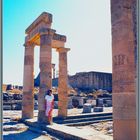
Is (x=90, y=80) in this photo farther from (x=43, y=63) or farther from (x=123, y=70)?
(x=123, y=70)

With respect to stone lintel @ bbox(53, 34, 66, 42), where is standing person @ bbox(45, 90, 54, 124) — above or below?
below

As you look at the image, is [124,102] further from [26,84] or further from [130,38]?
[26,84]

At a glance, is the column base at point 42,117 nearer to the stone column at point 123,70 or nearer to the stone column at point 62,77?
the stone column at point 62,77

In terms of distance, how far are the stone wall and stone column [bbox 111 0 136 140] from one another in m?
33.1

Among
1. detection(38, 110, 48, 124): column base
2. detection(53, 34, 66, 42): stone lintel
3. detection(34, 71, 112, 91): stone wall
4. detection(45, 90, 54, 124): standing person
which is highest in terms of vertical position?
detection(53, 34, 66, 42): stone lintel

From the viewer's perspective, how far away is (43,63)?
1191 cm

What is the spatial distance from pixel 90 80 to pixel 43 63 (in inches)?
1127

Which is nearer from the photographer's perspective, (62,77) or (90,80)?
(62,77)

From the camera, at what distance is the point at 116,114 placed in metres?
5.90

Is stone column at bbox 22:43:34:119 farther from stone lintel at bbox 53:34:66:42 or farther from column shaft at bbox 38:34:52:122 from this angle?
column shaft at bbox 38:34:52:122

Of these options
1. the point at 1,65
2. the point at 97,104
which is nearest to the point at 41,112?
the point at 1,65

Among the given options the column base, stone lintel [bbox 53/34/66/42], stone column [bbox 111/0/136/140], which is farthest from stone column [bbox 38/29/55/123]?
stone column [bbox 111/0/136/140]

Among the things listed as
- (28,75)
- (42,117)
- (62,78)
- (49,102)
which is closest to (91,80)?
(62,78)

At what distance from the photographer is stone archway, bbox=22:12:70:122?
38.6ft
